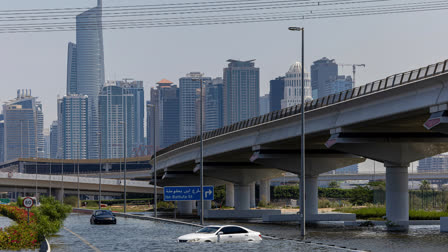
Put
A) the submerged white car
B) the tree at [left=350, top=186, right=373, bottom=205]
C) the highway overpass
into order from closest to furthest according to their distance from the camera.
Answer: the submerged white car → the highway overpass → the tree at [left=350, top=186, right=373, bottom=205]

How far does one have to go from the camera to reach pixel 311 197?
7700cm

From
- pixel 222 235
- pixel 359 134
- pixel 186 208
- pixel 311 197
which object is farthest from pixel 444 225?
pixel 186 208

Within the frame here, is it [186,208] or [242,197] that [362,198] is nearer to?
[186,208]

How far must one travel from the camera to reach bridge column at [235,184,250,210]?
92.1 metres

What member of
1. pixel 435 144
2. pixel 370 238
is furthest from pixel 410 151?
pixel 370 238

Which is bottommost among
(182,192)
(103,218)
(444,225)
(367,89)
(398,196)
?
(103,218)

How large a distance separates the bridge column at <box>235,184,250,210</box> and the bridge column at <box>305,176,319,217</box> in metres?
15.3

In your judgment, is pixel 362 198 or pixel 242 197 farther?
pixel 362 198

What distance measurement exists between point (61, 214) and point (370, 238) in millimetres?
26650

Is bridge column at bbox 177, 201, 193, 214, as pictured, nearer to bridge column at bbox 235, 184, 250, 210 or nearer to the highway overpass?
bridge column at bbox 235, 184, 250, 210

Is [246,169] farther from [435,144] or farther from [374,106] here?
[374,106]

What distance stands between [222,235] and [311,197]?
119 ft

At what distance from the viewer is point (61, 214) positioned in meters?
61.7

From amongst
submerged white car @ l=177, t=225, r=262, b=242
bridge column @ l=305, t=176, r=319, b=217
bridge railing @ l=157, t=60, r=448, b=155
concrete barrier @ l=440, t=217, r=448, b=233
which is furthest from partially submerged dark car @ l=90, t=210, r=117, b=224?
concrete barrier @ l=440, t=217, r=448, b=233
